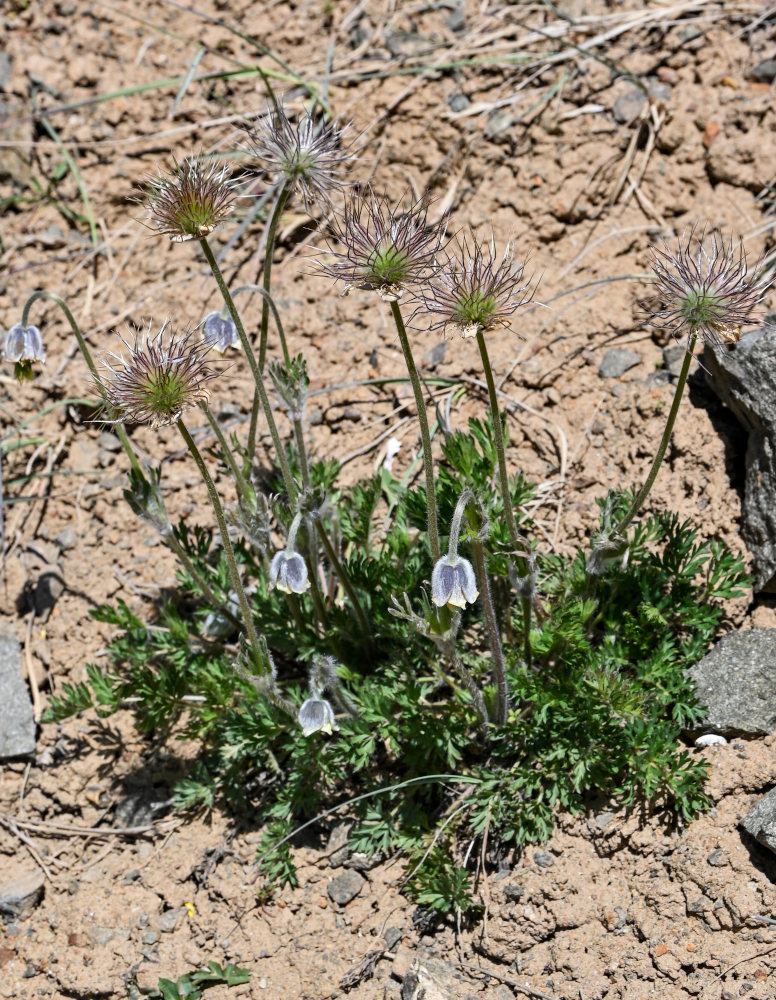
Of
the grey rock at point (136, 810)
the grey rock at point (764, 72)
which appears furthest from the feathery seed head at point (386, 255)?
the grey rock at point (764, 72)

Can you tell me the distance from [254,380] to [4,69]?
16.6 ft

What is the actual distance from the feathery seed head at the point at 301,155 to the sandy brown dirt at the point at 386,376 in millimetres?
787

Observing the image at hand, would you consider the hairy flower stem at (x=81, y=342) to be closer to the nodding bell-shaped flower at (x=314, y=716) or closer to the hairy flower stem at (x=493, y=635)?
the nodding bell-shaped flower at (x=314, y=716)

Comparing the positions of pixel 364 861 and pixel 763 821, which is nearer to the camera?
pixel 763 821

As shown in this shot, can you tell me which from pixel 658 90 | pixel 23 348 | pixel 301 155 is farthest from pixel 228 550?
pixel 658 90

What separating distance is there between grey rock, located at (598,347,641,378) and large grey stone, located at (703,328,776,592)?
0.75 meters

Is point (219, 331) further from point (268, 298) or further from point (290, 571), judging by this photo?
point (290, 571)

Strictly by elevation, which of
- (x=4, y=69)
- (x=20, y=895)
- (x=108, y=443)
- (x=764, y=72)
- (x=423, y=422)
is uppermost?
(x=4, y=69)

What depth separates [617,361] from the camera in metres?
5.65

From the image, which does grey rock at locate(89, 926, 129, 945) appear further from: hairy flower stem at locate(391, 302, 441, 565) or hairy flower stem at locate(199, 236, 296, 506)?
hairy flower stem at locate(391, 302, 441, 565)

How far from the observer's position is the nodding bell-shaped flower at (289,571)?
13.0ft

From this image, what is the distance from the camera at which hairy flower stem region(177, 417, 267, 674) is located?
360cm

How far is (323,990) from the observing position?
13.8 ft

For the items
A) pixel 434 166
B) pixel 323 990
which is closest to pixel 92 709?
pixel 323 990
